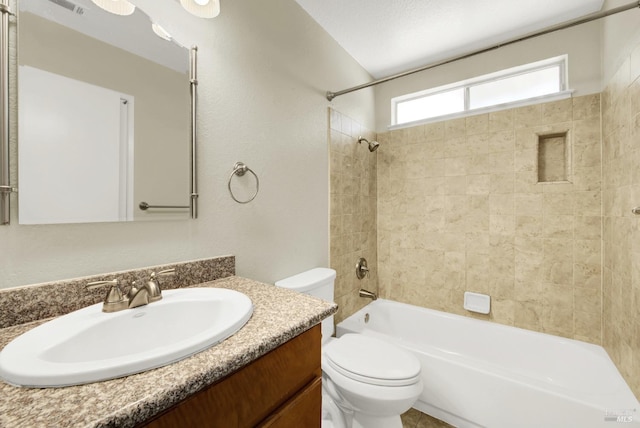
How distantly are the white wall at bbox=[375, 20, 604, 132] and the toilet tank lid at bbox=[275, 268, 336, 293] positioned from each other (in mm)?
1886

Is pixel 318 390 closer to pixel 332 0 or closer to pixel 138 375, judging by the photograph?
pixel 138 375

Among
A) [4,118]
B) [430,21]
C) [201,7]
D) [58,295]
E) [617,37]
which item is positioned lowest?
[58,295]

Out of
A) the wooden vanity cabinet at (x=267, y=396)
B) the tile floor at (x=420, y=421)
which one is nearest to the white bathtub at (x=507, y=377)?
the tile floor at (x=420, y=421)

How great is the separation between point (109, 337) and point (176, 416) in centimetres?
38

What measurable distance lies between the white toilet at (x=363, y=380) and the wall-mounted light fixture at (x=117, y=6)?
1.27 meters

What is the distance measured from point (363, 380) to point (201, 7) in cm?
171

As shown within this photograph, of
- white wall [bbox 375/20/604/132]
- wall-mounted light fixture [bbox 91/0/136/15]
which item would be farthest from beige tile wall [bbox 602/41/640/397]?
wall-mounted light fixture [bbox 91/0/136/15]

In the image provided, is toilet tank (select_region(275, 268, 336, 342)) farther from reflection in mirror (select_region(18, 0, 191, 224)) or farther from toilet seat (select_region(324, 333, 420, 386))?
reflection in mirror (select_region(18, 0, 191, 224))

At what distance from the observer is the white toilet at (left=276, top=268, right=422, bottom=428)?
1151 millimetres

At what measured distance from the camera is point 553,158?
1.88 meters

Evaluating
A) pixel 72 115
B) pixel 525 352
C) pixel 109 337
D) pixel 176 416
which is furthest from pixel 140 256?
pixel 525 352

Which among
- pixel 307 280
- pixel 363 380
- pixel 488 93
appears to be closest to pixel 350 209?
pixel 307 280

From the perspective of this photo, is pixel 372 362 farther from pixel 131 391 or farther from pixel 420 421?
pixel 131 391

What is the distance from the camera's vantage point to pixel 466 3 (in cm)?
160
